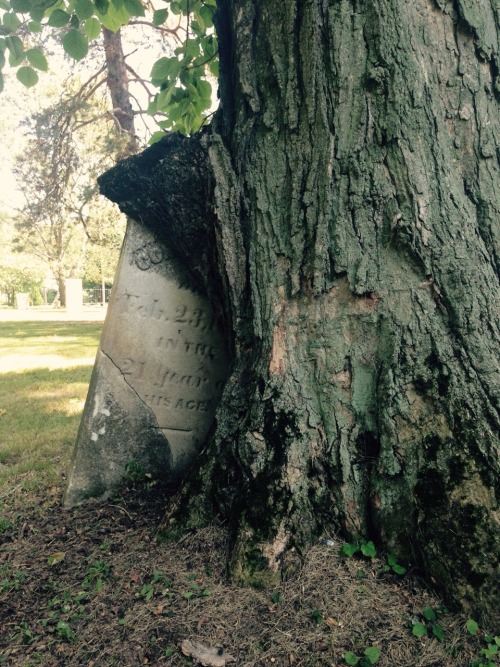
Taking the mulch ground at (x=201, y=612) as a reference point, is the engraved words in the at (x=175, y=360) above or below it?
above

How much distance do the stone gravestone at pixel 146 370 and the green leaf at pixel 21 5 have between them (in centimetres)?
139

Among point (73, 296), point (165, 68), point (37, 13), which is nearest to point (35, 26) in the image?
point (37, 13)

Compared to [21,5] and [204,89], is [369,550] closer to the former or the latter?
[204,89]

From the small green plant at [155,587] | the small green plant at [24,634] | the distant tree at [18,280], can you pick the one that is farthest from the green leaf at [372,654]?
the distant tree at [18,280]

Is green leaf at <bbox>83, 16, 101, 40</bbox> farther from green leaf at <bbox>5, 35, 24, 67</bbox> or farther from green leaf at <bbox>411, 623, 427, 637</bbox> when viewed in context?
green leaf at <bbox>411, 623, 427, 637</bbox>

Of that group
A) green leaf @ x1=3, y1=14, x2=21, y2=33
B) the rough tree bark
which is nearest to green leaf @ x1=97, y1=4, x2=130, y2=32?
green leaf @ x1=3, y1=14, x2=21, y2=33

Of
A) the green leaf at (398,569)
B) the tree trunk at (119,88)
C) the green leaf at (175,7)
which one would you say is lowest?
the green leaf at (398,569)

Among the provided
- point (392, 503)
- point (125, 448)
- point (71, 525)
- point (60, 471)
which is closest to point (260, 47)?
point (392, 503)

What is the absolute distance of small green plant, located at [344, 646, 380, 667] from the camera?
1701 millimetres

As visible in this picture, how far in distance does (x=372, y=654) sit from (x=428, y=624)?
0.28m

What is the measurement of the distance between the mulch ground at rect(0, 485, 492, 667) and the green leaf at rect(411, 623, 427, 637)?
0.02 metres

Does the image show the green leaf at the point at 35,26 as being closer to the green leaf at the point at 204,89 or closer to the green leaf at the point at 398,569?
the green leaf at the point at 204,89

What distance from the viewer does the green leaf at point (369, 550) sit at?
6.78ft

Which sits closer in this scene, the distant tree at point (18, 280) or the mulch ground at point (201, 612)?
the mulch ground at point (201, 612)
